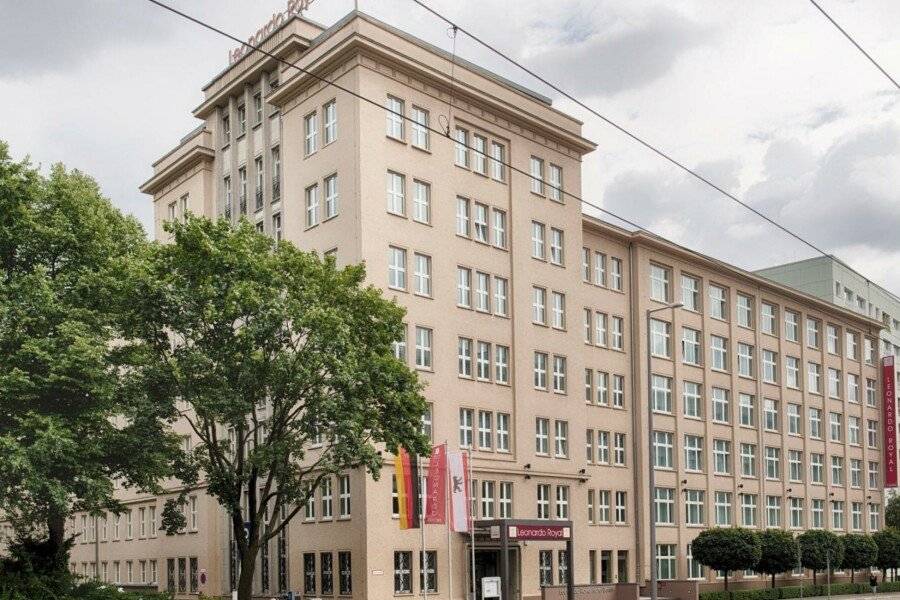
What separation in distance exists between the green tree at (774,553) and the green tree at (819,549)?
9.37ft

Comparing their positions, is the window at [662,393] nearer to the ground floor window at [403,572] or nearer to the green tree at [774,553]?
the green tree at [774,553]

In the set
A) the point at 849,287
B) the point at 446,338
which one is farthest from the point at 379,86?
the point at 849,287

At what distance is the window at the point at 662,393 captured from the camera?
68.9m

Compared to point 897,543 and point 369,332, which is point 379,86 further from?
point 897,543

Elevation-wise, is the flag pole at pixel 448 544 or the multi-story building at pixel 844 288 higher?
the multi-story building at pixel 844 288

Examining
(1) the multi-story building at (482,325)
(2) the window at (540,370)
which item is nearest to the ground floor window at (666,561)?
(1) the multi-story building at (482,325)

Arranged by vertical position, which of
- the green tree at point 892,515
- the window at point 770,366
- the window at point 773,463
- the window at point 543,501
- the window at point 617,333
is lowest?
the green tree at point 892,515

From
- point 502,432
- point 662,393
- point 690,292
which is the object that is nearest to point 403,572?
point 502,432

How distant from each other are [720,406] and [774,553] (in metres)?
10.8

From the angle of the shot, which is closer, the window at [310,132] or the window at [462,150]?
the window at [310,132]

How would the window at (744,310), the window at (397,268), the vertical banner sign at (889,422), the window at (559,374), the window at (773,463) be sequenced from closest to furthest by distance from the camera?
the window at (397,268), the window at (559,374), the window at (773,463), the window at (744,310), the vertical banner sign at (889,422)

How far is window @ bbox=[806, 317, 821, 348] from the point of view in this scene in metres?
85.1

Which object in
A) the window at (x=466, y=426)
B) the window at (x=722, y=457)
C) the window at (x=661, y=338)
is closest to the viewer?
the window at (x=466, y=426)

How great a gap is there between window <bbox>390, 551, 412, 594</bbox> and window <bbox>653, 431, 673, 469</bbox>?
2181 centimetres
